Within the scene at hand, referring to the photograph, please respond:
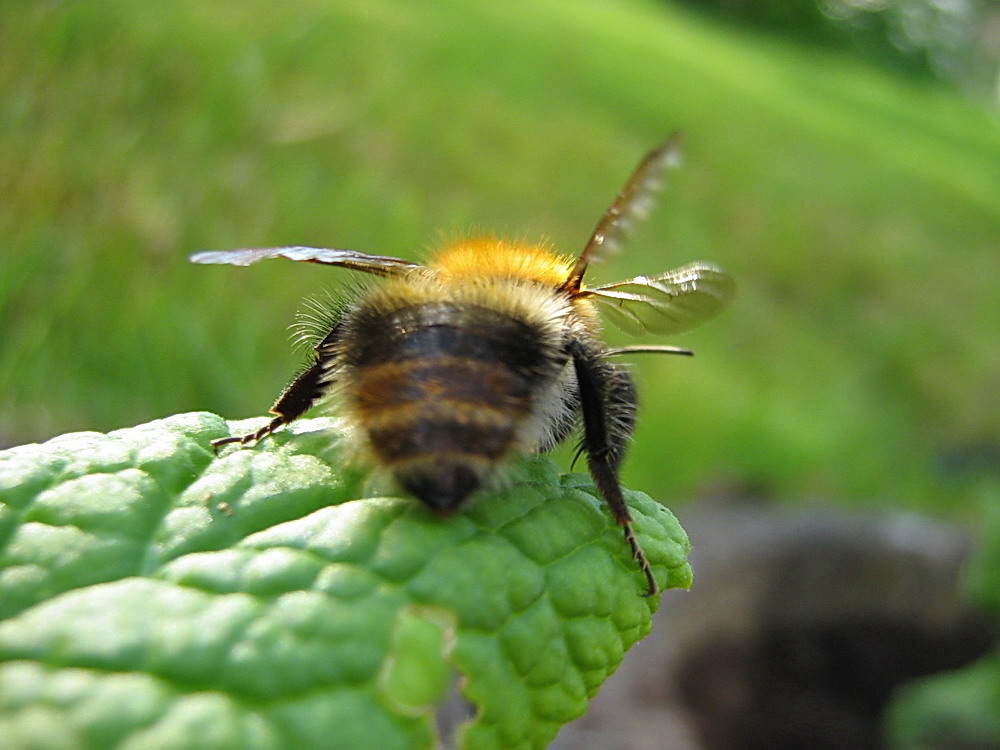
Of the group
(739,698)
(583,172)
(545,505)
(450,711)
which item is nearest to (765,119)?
(583,172)

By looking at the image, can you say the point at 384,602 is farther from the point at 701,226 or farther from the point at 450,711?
the point at 701,226

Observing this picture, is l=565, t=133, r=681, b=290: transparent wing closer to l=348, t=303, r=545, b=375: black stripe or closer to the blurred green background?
l=348, t=303, r=545, b=375: black stripe

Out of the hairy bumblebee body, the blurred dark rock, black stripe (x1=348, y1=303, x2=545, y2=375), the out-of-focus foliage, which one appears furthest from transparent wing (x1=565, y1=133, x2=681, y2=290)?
the out-of-focus foliage

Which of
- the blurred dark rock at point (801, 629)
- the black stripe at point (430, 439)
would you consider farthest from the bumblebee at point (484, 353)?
the blurred dark rock at point (801, 629)

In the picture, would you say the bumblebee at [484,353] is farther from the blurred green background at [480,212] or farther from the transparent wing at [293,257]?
the blurred green background at [480,212]

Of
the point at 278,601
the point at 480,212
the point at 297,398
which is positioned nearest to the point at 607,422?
the point at 297,398

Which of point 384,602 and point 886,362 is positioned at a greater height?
point 886,362
